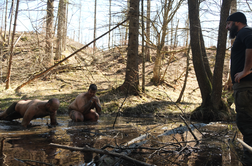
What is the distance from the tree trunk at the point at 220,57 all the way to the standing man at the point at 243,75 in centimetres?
372

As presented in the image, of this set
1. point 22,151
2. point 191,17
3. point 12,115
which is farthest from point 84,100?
point 191,17

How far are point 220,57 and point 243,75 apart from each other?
4.19 metres

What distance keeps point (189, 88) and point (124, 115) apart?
7.95 metres

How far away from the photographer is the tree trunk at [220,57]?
22.3 feet

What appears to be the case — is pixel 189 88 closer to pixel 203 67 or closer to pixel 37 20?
pixel 203 67

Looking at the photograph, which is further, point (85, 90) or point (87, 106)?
point (85, 90)

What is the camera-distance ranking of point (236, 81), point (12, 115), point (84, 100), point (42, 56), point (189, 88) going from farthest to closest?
point (189, 88), point (42, 56), point (84, 100), point (12, 115), point (236, 81)

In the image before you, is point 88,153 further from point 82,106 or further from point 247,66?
point 82,106

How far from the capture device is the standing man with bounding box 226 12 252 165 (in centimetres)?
304

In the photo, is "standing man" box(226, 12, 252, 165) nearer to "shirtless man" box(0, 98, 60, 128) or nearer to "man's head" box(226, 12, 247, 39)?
"man's head" box(226, 12, 247, 39)

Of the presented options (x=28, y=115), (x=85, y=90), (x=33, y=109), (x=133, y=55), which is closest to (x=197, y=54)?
(x=133, y=55)

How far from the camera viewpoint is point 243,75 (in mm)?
3105

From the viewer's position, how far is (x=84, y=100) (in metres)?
6.79

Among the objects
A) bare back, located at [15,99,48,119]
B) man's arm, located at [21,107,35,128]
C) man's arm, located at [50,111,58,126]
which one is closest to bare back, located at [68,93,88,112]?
man's arm, located at [50,111,58,126]
